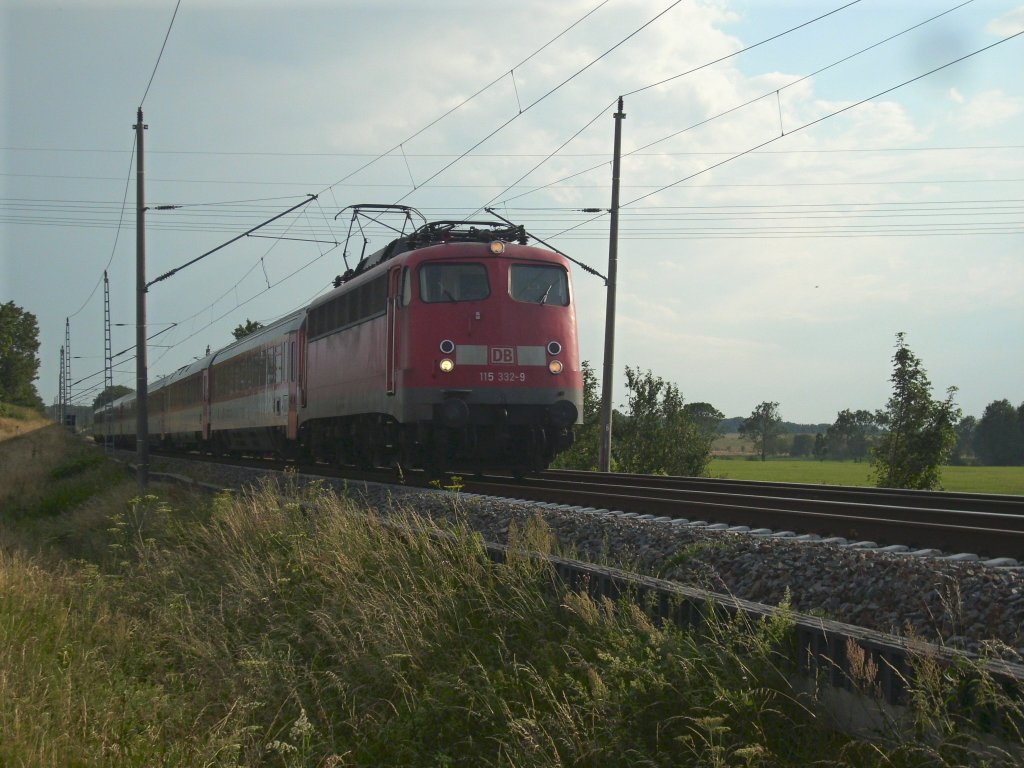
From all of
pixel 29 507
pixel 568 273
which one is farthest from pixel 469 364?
pixel 29 507

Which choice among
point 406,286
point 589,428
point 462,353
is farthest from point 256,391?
point 589,428

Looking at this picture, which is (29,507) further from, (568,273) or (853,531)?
(853,531)

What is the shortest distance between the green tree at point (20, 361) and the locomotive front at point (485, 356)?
8525 centimetres

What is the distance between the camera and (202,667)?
8094 mm

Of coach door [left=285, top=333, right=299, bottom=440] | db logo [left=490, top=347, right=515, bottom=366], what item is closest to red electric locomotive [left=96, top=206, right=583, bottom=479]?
db logo [left=490, top=347, right=515, bottom=366]

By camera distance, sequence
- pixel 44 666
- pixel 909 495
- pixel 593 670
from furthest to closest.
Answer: pixel 909 495 → pixel 44 666 → pixel 593 670

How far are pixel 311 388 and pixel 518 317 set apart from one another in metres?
6.90

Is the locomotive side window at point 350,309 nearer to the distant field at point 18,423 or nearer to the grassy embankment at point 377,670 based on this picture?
the grassy embankment at point 377,670

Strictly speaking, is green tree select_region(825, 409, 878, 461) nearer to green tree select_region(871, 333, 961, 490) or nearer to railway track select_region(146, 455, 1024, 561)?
green tree select_region(871, 333, 961, 490)

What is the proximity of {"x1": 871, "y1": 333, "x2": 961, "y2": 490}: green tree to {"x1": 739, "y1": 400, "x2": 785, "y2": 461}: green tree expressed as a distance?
8898 cm

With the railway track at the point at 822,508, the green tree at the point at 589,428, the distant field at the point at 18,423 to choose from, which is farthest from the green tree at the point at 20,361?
the railway track at the point at 822,508

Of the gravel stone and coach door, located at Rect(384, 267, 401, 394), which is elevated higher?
coach door, located at Rect(384, 267, 401, 394)

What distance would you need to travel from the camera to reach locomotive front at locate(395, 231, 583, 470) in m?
14.4

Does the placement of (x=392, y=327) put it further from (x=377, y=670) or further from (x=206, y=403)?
(x=206, y=403)
